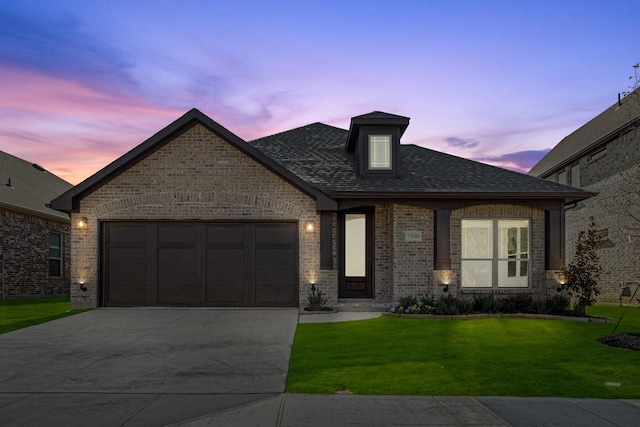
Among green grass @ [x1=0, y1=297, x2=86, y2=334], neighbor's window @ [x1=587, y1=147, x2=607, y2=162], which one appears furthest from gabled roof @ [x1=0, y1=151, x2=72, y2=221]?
neighbor's window @ [x1=587, y1=147, x2=607, y2=162]

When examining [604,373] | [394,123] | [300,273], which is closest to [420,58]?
[394,123]

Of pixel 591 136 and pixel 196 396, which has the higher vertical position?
pixel 591 136

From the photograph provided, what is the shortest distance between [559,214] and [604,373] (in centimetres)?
854

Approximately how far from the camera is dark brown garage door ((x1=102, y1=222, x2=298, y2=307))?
14773mm

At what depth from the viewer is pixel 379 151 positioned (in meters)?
16.2

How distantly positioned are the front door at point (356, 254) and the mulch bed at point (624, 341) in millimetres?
7323

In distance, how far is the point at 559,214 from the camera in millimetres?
14914

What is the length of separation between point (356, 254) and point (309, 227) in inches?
89.2

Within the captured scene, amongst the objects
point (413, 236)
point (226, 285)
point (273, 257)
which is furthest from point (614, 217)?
point (226, 285)

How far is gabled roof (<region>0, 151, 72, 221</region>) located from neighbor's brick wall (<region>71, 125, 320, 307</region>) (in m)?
7.53

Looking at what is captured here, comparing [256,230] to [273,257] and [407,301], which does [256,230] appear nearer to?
[273,257]

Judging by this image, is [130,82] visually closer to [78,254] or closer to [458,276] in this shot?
[78,254]

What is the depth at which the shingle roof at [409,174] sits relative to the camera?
1461cm

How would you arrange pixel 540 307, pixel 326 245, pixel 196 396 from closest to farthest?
pixel 196 396, pixel 540 307, pixel 326 245
